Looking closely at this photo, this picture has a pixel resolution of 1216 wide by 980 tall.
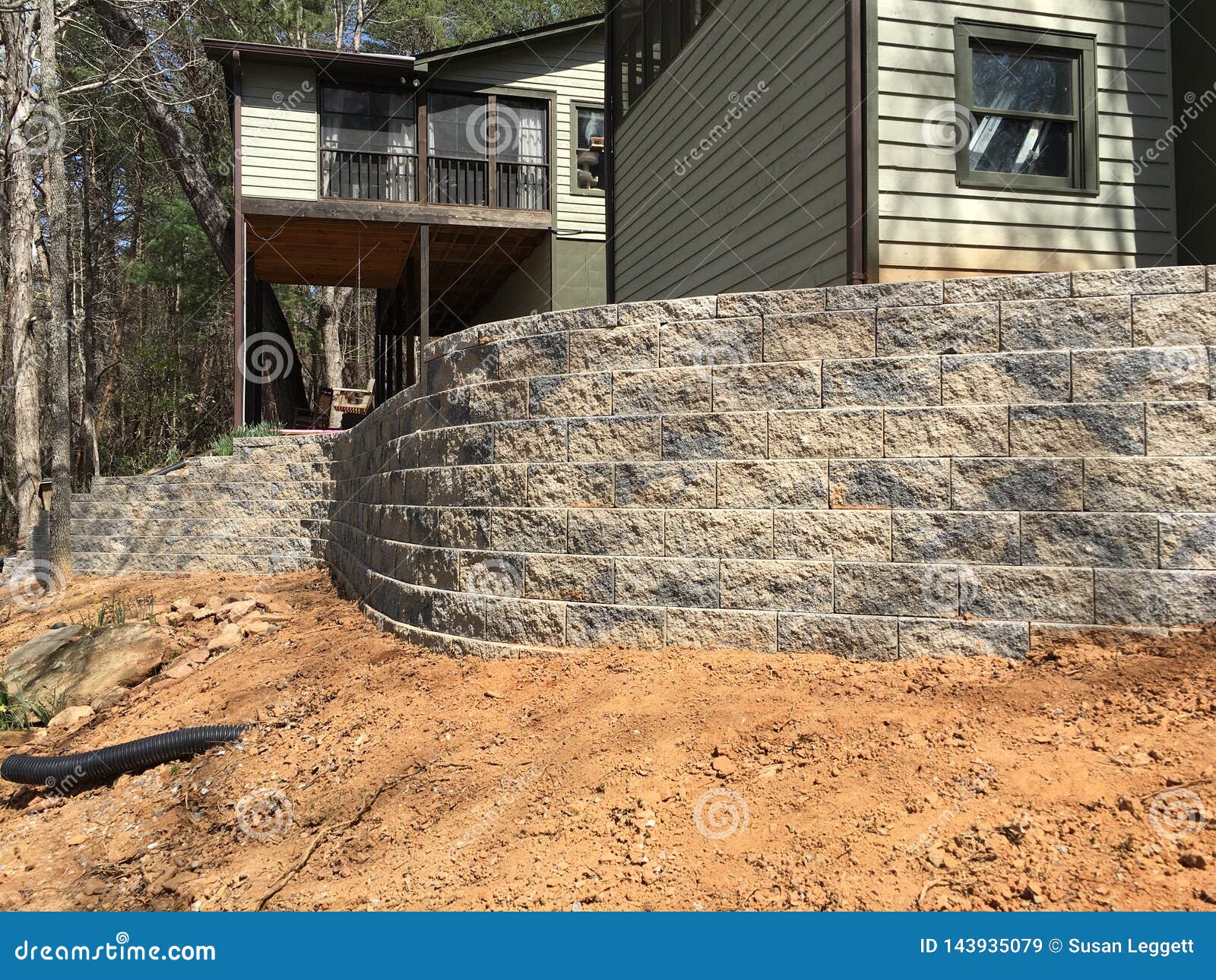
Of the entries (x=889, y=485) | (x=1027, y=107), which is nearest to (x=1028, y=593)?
(x=889, y=485)

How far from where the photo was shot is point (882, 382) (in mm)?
4492

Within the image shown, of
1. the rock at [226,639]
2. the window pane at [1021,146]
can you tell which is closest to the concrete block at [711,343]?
the window pane at [1021,146]

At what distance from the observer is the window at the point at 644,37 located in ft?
30.9

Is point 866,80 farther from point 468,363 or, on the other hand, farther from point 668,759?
point 668,759

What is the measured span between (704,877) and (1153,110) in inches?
269

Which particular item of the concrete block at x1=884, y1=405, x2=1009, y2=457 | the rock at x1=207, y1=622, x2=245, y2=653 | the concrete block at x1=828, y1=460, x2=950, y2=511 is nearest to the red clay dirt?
the concrete block at x1=828, y1=460, x2=950, y2=511

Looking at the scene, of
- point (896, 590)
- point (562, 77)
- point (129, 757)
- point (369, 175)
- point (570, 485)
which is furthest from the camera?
point (562, 77)

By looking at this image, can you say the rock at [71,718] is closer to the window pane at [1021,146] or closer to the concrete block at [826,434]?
the concrete block at [826,434]

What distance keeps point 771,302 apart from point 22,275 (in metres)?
15.1

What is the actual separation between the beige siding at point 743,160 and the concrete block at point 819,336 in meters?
1.87

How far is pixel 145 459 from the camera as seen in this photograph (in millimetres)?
20516

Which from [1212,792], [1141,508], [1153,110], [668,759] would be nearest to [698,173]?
[1153,110]

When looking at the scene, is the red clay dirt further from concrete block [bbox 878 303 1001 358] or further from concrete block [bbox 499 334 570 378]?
concrete block [bbox 499 334 570 378]

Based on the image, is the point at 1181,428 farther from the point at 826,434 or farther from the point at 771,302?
the point at 771,302
